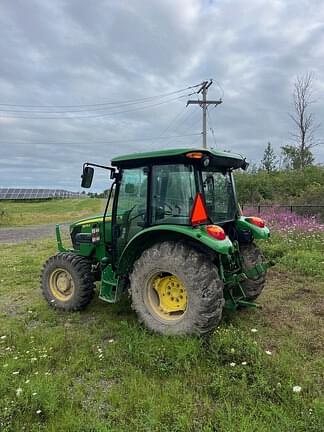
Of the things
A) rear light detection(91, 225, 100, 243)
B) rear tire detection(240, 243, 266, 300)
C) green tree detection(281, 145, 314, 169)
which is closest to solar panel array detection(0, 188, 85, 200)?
green tree detection(281, 145, 314, 169)

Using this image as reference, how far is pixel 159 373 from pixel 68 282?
2146mm

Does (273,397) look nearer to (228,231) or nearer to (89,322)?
(228,231)

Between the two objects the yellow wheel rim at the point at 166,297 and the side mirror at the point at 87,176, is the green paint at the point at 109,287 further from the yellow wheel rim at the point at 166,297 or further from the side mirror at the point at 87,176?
the side mirror at the point at 87,176

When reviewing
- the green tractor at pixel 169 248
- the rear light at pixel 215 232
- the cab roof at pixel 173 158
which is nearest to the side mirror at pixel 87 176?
the green tractor at pixel 169 248

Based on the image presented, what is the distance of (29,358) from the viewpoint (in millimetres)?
3344

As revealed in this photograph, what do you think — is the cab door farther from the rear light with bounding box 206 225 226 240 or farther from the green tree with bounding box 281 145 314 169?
the green tree with bounding box 281 145 314 169

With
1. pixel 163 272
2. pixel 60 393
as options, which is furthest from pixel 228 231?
pixel 60 393

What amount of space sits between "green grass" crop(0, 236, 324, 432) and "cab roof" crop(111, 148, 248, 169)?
1.83m

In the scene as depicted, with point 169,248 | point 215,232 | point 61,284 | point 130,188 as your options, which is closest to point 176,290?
point 169,248

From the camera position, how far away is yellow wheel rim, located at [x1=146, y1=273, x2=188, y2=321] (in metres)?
3.72

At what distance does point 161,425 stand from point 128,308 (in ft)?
7.74

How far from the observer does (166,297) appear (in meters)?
3.81

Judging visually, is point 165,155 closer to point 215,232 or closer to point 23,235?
point 215,232

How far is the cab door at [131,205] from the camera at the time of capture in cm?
402
